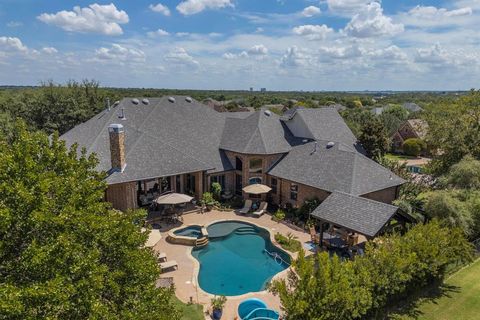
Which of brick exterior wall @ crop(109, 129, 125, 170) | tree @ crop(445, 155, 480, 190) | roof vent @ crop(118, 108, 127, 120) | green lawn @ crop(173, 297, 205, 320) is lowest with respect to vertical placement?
green lawn @ crop(173, 297, 205, 320)

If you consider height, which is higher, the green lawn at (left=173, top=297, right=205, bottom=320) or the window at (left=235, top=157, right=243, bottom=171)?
the window at (left=235, top=157, right=243, bottom=171)

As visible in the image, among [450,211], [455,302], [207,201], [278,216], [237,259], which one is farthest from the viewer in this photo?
[207,201]

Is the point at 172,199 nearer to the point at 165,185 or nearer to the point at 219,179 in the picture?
the point at 165,185

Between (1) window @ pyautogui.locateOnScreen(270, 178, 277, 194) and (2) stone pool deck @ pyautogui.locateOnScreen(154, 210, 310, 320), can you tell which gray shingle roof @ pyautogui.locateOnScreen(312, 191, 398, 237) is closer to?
(2) stone pool deck @ pyautogui.locateOnScreen(154, 210, 310, 320)

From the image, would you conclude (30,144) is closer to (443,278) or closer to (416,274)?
(416,274)

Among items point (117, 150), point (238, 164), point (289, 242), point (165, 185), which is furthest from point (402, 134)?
point (117, 150)

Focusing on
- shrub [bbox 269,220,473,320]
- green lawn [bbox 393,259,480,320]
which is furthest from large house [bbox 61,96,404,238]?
green lawn [bbox 393,259,480,320]

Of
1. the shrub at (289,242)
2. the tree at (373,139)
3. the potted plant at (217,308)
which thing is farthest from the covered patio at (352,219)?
the tree at (373,139)
